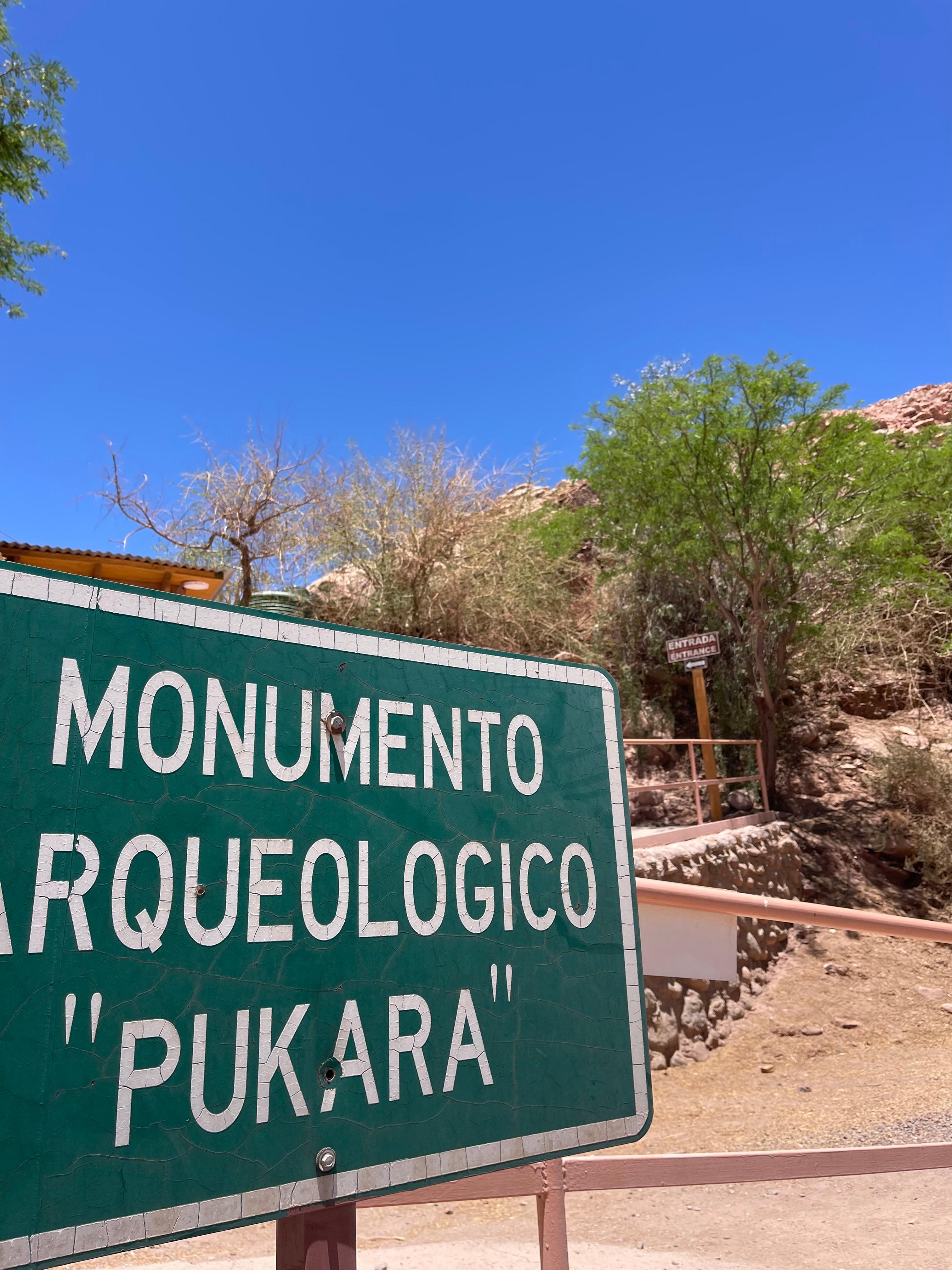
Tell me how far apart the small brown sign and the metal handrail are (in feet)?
3.48

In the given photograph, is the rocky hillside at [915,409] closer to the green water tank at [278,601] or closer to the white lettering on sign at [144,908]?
the green water tank at [278,601]

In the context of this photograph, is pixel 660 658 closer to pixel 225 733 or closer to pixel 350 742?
pixel 350 742

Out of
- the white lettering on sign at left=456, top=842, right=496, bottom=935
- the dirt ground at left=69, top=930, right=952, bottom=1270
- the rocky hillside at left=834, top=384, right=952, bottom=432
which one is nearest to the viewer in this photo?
the white lettering on sign at left=456, top=842, right=496, bottom=935

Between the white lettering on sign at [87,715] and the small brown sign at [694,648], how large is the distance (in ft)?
32.4

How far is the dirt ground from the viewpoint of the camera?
337 centimetres

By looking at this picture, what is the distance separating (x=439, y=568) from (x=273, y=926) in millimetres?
14792

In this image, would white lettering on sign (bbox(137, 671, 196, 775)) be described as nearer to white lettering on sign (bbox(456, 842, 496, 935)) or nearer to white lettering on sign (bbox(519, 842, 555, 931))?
white lettering on sign (bbox(456, 842, 496, 935))

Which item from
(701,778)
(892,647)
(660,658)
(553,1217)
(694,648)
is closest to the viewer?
(553,1217)

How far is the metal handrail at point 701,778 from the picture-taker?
9836 mm

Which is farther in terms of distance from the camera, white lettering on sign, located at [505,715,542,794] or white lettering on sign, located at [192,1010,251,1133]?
white lettering on sign, located at [505,715,542,794]

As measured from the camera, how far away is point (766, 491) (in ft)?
39.4

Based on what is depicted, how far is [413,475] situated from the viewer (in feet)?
54.0

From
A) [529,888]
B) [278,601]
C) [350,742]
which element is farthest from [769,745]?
[350,742]

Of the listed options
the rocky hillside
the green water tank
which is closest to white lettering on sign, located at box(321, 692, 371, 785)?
the green water tank
